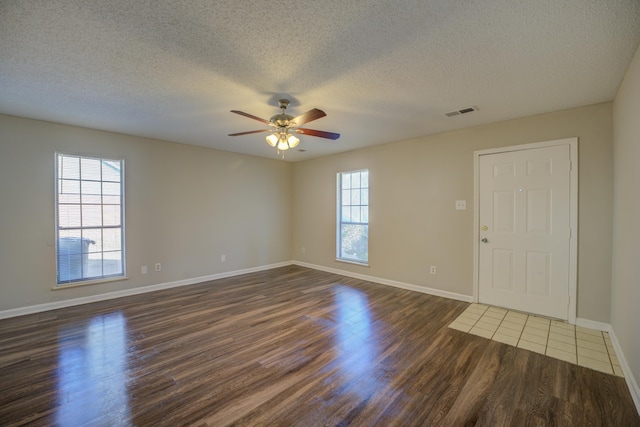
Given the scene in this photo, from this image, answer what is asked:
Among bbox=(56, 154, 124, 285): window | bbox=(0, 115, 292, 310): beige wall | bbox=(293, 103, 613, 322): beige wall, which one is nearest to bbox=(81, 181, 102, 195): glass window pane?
bbox=(56, 154, 124, 285): window

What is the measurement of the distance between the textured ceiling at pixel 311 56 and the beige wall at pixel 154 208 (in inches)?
25.1

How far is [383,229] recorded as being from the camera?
507 cm

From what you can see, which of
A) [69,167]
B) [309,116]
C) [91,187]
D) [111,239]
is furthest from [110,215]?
[309,116]

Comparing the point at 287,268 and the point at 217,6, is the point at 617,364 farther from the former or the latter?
the point at 287,268

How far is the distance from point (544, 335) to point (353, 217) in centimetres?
348

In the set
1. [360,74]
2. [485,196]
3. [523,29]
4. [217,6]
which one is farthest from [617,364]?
[217,6]

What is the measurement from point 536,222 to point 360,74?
295 centimetres

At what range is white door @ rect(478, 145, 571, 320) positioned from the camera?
3305 mm

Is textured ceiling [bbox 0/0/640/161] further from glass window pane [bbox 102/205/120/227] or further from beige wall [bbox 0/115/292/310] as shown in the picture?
glass window pane [bbox 102/205/120/227]

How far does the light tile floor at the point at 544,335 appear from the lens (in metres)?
2.50

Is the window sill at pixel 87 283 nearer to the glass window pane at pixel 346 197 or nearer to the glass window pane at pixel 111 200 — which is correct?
the glass window pane at pixel 111 200

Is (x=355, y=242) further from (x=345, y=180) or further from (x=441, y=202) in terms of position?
(x=441, y=202)

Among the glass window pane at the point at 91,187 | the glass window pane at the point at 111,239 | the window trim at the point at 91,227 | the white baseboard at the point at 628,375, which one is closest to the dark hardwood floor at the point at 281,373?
the white baseboard at the point at 628,375

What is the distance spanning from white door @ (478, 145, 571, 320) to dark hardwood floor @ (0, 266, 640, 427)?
0.88 m
